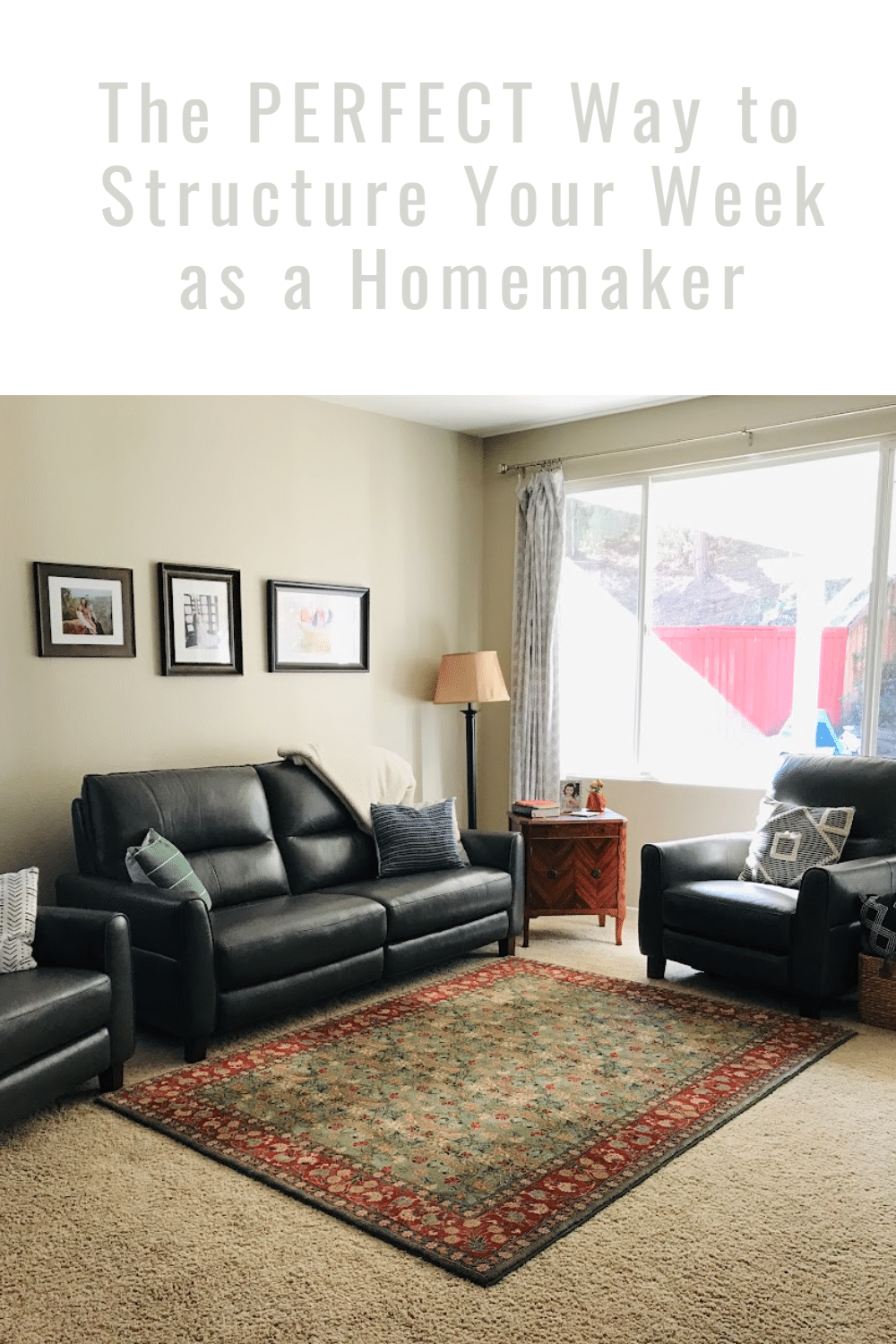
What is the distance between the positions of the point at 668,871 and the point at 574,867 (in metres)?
0.73

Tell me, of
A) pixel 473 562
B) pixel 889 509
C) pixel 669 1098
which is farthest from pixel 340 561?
pixel 669 1098

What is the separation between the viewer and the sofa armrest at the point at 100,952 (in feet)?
10.1

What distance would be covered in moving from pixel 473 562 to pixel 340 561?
45.4 inches

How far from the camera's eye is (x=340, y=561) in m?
5.36

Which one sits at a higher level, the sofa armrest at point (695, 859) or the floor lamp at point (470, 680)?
the floor lamp at point (470, 680)

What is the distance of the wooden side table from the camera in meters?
4.92

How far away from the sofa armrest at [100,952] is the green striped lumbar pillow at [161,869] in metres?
0.45

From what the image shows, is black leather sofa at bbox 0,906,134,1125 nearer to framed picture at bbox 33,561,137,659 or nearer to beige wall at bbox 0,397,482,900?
beige wall at bbox 0,397,482,900

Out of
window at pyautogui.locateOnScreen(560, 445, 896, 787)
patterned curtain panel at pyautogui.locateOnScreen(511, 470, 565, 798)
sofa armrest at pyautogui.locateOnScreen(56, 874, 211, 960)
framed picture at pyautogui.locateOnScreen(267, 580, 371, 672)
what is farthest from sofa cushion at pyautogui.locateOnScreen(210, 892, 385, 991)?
window at pyautogui.locateOnScreen(560, 445, 896, 787)

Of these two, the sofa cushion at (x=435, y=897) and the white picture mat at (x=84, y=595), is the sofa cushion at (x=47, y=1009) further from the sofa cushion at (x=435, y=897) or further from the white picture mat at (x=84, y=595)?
the white picture mat at (x=84, y=595)

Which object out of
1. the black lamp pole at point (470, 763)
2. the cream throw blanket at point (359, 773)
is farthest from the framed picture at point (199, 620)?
the black lamp pole at point (470, 763)

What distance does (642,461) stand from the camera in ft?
18.2

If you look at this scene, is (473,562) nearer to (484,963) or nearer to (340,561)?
(340,561)

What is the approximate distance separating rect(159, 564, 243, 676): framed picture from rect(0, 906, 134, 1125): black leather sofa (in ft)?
5.18
